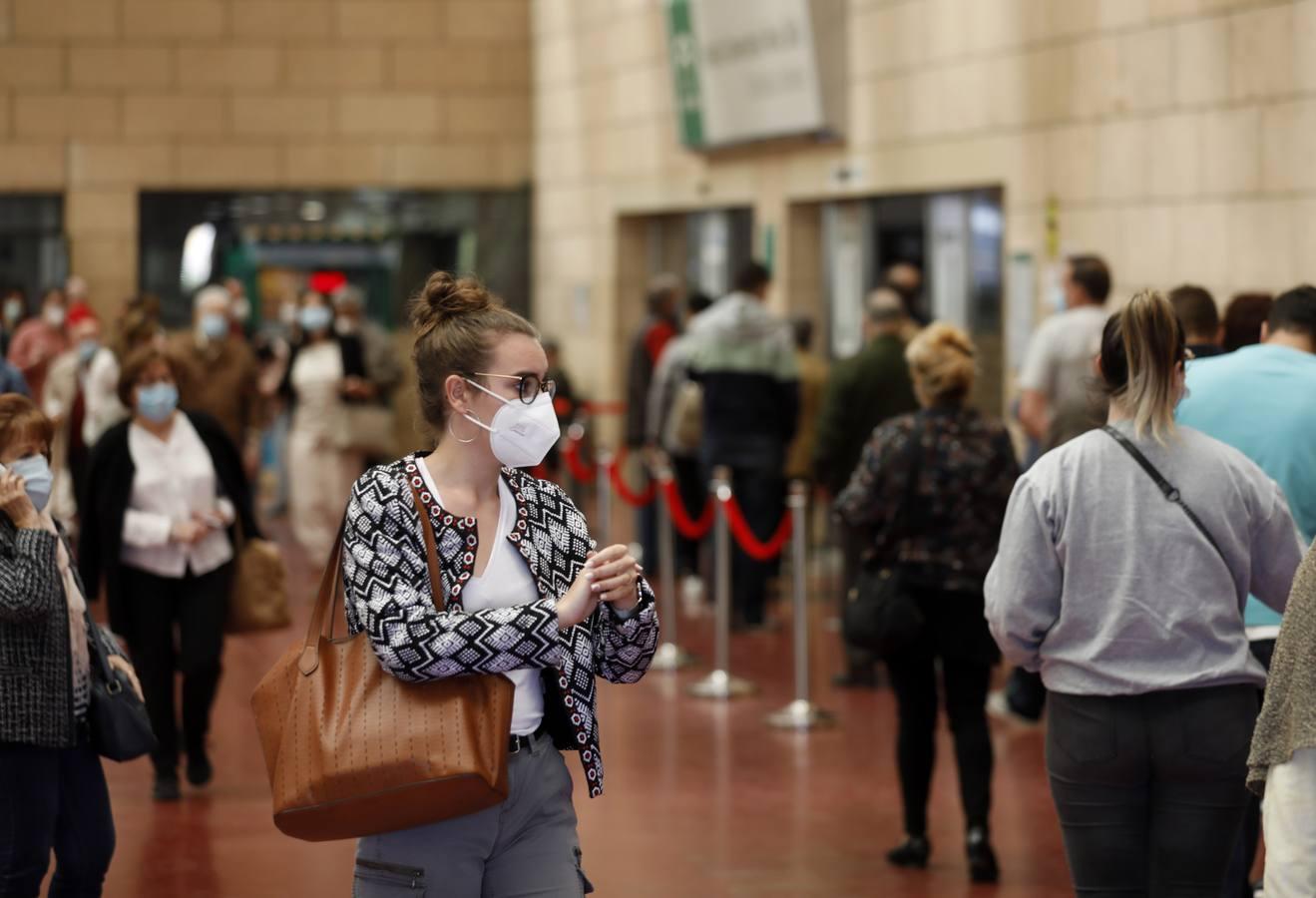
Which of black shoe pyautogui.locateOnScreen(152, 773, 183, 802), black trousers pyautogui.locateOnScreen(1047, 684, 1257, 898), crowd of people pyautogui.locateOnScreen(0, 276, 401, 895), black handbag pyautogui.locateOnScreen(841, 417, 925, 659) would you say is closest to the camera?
black trousers pyautogui.locateOnScreen(1047, 684, 1257, 898)

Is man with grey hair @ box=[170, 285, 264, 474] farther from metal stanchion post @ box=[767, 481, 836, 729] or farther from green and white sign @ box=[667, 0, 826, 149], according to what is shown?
green and white sign @ box=[667, 0, 826, 149]

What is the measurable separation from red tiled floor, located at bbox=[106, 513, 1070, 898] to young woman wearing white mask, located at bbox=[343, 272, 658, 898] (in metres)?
2.99

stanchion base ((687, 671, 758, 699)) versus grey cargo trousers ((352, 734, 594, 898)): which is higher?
grey cargo trousers ((352, 734, 594, 898))

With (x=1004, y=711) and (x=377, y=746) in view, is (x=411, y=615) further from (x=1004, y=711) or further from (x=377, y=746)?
(x=1004, y=711)

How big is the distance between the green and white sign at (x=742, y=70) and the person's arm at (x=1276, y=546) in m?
11.2

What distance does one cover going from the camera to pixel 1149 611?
14.7ft

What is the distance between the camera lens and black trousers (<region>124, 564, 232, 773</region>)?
25.2 ft

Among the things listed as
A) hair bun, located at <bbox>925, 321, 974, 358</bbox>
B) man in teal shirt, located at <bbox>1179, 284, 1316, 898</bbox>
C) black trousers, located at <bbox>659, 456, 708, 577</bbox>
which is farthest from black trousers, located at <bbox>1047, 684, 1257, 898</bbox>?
black trousers, located at <bbox>659, 456, 708, 577</bbox>

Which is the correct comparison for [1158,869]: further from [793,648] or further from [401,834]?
[793,648]

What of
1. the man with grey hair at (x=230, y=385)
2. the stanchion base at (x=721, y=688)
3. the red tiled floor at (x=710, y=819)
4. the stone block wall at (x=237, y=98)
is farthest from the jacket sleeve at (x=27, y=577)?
Answer: the stone block wall at (x=237, y=98)

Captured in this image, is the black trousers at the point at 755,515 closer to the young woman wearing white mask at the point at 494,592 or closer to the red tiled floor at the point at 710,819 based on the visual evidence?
the red tiled floor at the point at 710,819

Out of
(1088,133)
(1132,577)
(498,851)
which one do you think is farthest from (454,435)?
(1088,133)

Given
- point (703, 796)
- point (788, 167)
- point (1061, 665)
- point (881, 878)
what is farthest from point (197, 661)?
point (788, 167)

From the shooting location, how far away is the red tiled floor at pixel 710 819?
6.77m
